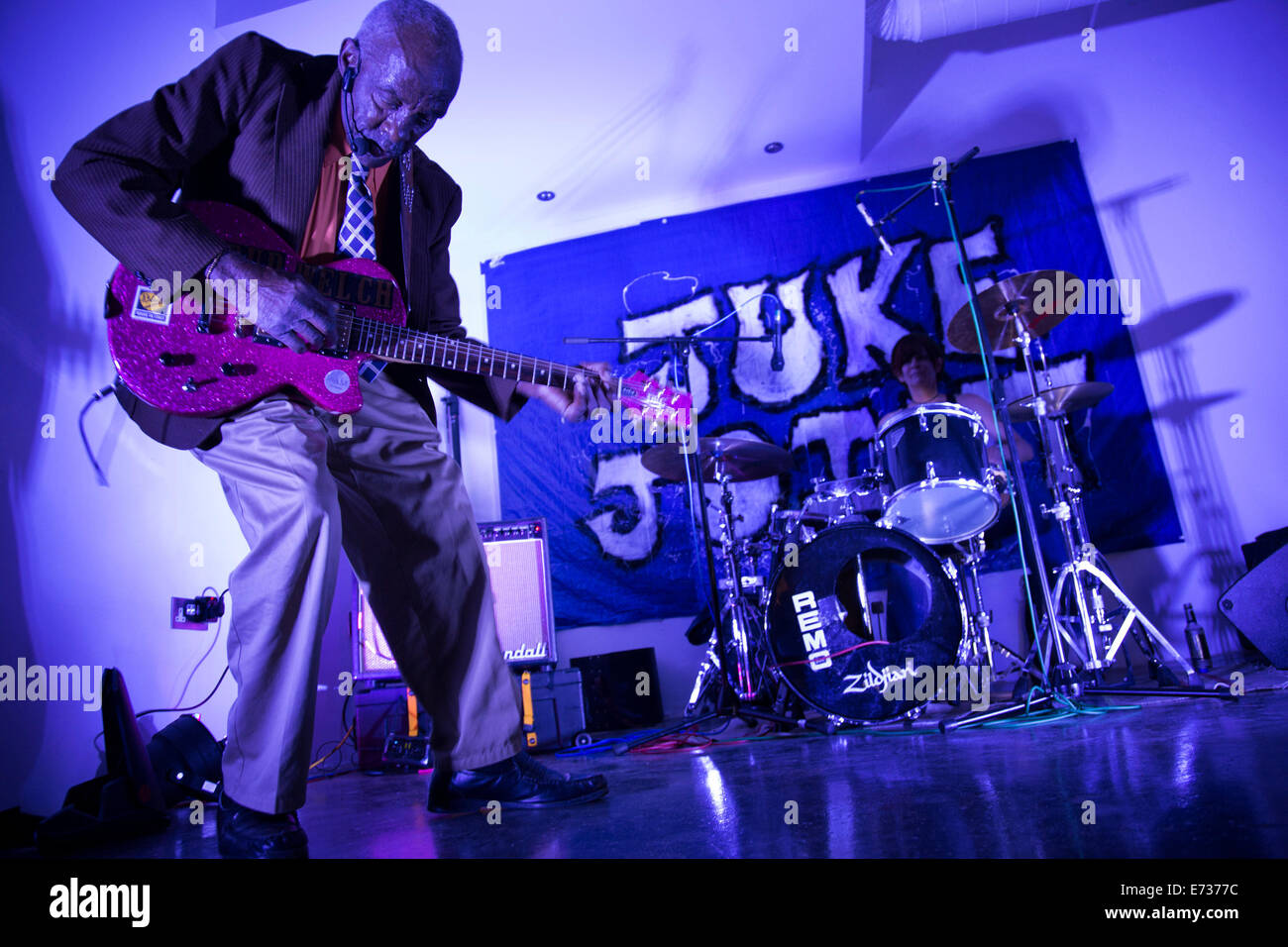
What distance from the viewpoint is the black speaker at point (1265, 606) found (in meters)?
3.22

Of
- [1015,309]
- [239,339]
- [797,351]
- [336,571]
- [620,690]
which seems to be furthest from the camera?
[797,351]

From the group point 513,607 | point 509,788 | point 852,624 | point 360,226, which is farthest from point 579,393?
point 513,607

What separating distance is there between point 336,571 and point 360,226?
0.90m

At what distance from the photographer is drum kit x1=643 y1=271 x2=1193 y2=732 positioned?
9.46ft

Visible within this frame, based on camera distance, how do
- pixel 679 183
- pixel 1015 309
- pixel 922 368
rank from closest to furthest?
1. pixel 1015 309
2. pixel 922 368
3. pixel 679 183

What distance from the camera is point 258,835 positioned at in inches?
52.5

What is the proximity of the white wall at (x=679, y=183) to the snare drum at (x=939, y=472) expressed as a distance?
1.60 m

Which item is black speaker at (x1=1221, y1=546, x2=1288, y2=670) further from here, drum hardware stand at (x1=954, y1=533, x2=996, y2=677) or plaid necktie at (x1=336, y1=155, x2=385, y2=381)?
plaid necktie at (x1=336, y1=155, x2=385, y2=381)

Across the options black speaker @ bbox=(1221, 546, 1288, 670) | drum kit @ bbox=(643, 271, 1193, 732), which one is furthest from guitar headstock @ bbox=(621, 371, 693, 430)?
black speaker @ bbox=(1221, 546, 1288, 670)

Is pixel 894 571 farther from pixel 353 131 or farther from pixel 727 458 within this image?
pixel 353 131

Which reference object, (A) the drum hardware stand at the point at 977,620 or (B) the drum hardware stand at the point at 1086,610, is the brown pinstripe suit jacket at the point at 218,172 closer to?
(A) the drum hardware stand at the point at 977,620
